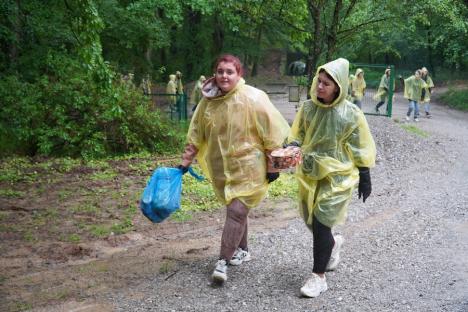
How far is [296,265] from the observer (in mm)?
4812

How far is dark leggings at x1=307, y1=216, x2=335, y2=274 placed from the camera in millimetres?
4168

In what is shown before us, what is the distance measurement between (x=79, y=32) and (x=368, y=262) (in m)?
4.40

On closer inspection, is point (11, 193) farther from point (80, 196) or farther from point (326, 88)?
point (326, 88)

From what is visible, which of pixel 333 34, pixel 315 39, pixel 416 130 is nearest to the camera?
pixel 333 34

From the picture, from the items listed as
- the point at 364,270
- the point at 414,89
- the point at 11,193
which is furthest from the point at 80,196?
the point at 414,89

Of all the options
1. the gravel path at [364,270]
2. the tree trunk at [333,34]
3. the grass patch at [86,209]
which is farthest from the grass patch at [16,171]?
the tree trunk at [333,34]

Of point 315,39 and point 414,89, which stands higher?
point 315,39

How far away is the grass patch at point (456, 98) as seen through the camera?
871 inches

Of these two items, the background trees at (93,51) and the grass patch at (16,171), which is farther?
the background trees at (93,51)

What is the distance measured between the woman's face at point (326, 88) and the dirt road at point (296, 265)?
1.53 m

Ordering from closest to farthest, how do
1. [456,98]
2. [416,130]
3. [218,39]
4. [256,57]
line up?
[416,130] < [456,98] < [218,39] < [256,57]

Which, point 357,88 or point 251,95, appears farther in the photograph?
point 357,88

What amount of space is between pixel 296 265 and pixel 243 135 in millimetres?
1352

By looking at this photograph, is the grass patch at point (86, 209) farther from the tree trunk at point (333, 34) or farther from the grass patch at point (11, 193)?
the tree trunk at point (333, 34)
